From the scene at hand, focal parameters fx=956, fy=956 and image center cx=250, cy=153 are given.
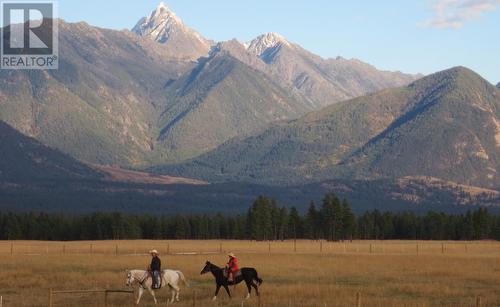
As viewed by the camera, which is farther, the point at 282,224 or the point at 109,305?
the point at 282,224

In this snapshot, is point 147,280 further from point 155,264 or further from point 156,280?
point 155,264

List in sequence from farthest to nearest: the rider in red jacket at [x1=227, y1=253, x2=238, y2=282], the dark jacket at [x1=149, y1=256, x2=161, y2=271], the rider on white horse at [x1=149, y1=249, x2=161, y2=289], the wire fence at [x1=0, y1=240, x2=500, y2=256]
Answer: the wire fence at [x1=0, y1=240, x2=500, y2=256] < the rider in red jacket at [x1=227, y1=253, x2=238, y2=282] < the rider on white horse at [x1=149, y1=249, x2=161, y2=289] < the dark jacket at [x1=149, y1=256, x2=161, y2=271]

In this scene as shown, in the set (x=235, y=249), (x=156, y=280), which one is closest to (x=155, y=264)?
(x=156, y=280)

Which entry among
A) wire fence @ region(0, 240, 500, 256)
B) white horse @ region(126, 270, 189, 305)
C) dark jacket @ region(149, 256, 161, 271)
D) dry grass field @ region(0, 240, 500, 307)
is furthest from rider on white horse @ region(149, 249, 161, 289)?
wire fence @ region(0, 240, 500, 256)

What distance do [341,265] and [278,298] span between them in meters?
31.7

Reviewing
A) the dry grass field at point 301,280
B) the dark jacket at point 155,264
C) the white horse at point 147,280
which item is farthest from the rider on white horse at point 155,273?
the dry grass field at point 301,280

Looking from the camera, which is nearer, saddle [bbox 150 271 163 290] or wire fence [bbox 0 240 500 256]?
saddle [bbox 150 271 163 290]

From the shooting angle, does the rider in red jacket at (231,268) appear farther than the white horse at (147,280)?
Yes

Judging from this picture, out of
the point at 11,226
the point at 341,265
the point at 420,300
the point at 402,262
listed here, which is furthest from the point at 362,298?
the point at 11,226

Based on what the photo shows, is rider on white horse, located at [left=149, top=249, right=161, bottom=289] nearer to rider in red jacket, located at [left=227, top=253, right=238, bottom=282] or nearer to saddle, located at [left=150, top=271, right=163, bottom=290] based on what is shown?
saddle, located at [left=150, top=271, right=163, bottom=290]

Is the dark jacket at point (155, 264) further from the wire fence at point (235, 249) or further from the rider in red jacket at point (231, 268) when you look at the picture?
the wire fence at point (235, 249)

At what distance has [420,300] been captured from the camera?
5681 cm

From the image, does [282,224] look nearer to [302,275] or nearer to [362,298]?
[302,275]

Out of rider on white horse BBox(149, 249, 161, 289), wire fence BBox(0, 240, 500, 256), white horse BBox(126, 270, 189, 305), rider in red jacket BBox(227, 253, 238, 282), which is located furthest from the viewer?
wire fence BBox(0, 240, 500, 256)
